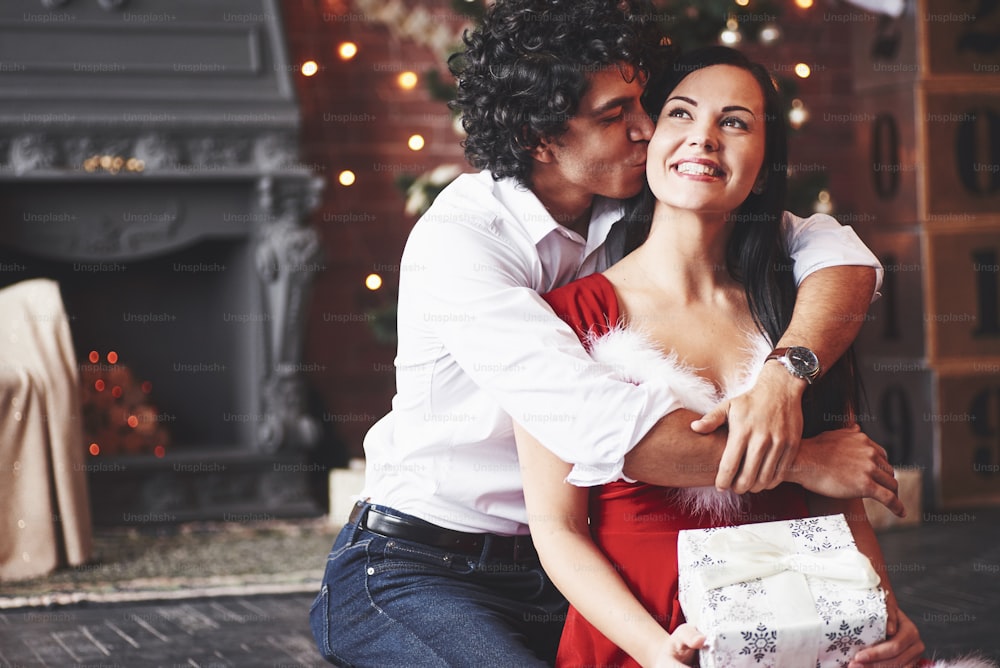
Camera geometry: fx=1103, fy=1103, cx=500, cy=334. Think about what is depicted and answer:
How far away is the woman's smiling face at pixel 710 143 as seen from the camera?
5.18 ft

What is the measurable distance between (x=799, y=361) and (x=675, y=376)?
17cm

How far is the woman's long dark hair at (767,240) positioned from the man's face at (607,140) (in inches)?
1.2

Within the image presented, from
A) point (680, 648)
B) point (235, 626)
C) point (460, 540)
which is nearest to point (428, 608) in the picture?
point (460, 540)

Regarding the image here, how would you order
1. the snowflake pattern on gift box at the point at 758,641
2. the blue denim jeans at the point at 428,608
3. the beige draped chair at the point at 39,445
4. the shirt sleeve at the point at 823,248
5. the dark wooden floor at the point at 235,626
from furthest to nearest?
the beige draped chair at the point at 39,445 < the dark wooden floor at the point at 235,626 < the shirt sleeve at the point at 823,248 < the blue denim jeans at the point at 428,608 < the snowflake pattern on gift box at the point at 758,641

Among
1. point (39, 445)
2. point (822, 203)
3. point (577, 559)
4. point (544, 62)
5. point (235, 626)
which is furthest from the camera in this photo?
point (822, 203)

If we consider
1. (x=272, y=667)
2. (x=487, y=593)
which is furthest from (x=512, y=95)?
(x=272, y=667)

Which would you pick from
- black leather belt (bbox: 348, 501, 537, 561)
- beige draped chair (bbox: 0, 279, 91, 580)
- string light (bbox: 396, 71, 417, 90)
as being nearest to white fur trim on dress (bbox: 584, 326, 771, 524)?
black leather belt (bbox: 348, 501, 537, 561)

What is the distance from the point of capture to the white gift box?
1215 mm

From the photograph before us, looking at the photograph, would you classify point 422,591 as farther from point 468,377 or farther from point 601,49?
point 601,49

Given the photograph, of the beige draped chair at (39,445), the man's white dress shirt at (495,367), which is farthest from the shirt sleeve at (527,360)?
the beige draped chair at (39,445)

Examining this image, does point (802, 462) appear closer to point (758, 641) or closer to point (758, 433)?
point (758, 433)

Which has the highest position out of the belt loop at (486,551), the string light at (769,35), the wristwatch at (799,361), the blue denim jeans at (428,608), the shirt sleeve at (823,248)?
the string light at (769,35)

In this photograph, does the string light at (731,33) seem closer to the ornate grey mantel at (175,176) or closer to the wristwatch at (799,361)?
the ornate grey mantel at (175,176)

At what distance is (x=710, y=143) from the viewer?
157cm
